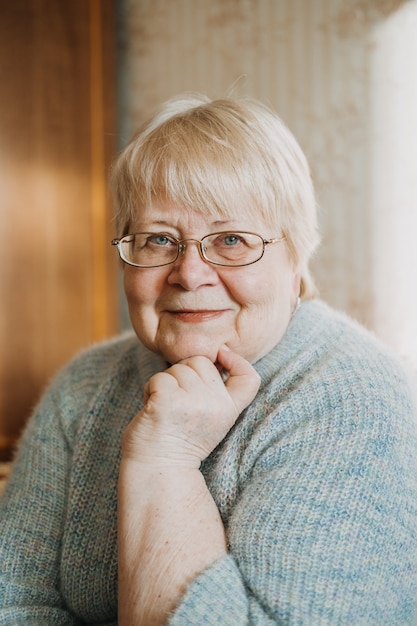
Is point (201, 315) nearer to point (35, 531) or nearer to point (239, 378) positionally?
point (239, 378)

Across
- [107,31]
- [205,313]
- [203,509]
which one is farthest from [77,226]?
[203,509]

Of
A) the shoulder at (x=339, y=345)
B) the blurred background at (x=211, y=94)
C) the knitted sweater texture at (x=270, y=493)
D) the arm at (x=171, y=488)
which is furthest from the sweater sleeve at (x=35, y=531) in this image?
the blurred background at (x=211, y=94)

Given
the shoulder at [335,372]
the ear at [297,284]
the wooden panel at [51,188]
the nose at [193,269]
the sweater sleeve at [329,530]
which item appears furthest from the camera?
the wooden panel at [51,188]

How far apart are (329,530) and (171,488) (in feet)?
0.80

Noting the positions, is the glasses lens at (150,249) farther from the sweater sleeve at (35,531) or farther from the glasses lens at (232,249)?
the sweater sleeve at (35,531)

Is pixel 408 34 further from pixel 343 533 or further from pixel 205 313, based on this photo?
pixel 343 533

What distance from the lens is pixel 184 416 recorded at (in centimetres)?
111

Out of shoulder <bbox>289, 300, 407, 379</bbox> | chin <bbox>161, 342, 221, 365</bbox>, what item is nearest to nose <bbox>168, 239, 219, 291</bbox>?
chin <bbox>161, 342, 221, 365</bbox>

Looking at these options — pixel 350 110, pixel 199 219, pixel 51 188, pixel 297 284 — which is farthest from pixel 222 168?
pixel 51 188

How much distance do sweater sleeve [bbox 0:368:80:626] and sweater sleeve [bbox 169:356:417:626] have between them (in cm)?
42

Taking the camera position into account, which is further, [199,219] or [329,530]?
[199,219]

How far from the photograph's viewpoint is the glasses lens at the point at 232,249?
1205mm

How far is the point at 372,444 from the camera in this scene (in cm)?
104

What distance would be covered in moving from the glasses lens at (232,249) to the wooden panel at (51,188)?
5.75ft
